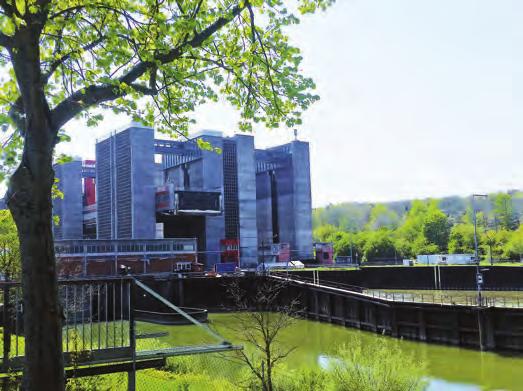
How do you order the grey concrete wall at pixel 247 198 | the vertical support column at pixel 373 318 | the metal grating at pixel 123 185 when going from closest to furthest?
the vertical support column at pixel 373 318, the metal grating at pixel 123 185, the grey concrete wall at pixel 247 198

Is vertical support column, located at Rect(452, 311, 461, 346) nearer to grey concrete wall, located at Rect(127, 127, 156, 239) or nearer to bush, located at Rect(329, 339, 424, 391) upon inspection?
bush, located at Rect(329, 339, 424, 391)

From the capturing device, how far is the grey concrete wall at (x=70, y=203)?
93.2 m

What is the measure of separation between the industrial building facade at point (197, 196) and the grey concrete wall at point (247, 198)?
178 millimetres

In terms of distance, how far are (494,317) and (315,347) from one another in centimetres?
1086

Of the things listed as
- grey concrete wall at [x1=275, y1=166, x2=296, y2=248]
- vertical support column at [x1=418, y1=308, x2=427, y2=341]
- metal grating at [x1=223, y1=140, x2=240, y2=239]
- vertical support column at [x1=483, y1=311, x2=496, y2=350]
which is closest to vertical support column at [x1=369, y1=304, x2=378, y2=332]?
vertical support column at [x1=418, y1=308, x2=427, y2=341]

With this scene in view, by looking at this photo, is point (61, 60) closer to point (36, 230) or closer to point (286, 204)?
point (36, 230)

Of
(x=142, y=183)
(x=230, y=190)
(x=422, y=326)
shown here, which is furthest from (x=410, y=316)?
(x=230, y=190)

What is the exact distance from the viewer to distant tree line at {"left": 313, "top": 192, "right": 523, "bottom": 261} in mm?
108500

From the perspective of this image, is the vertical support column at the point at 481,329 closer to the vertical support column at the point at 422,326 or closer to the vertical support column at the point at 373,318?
the vertical support column at the point at 422,326

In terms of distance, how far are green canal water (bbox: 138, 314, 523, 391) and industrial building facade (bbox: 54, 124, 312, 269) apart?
41322 millimetres

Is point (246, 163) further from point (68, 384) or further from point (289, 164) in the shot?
point (68, 384)

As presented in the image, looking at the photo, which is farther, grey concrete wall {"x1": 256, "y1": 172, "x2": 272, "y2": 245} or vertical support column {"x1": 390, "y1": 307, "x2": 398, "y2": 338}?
grey concrete wall {"x1": 256, "y1": 172, "x2": 272, "y2": 245}

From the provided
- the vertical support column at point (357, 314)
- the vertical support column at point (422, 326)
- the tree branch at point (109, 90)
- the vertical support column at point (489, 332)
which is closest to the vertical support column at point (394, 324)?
the vertical support column at point (422, 326)

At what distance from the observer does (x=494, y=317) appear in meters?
31.7
